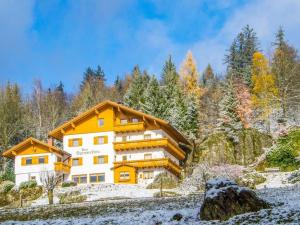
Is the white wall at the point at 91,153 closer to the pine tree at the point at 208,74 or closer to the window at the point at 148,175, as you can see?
the window at the point at 148,175

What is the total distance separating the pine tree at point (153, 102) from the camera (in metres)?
80.6

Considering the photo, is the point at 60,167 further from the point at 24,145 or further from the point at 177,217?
the point at 177,217

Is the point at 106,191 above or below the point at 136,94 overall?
below

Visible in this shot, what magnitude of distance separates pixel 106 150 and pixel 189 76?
36.0 m

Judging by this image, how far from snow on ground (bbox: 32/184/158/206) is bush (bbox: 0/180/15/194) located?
729 centimetres

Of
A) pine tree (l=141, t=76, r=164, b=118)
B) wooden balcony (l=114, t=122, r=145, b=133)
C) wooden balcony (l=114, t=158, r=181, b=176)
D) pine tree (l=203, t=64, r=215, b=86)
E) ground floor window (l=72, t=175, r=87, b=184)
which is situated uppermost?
pine tree (l=203, t=64, r=215, b=86)

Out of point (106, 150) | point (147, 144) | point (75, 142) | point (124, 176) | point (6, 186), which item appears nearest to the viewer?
point (6, 186)

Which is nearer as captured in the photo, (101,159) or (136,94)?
(101,159)

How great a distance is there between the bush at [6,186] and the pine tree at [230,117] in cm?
2911

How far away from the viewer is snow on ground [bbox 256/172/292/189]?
52.5m

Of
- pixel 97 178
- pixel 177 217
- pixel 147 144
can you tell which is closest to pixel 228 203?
pixel 177 217

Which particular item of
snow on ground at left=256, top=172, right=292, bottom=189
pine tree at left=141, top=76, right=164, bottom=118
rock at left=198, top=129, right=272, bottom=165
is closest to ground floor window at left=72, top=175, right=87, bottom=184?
pine tree at left=141, top=76, right=164, bottom=118

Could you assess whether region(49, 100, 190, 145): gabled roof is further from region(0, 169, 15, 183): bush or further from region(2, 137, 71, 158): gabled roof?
region(0, 169, 15, 183): bush

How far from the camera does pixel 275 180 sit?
5538 centimetres
